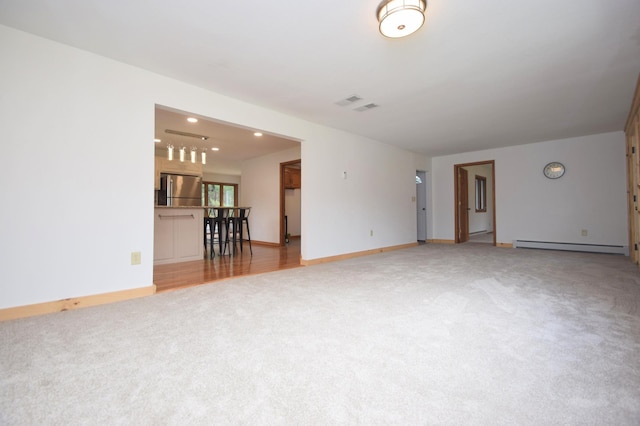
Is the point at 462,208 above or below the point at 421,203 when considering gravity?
below

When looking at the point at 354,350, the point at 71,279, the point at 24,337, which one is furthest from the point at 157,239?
the point at 354,350

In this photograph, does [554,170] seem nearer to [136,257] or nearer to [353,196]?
[353,196]

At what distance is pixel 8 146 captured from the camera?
7.22 ft

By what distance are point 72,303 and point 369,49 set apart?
3450mm

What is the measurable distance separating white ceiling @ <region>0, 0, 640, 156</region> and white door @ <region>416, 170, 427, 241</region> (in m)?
3.58

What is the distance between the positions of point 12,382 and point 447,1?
10.9ft

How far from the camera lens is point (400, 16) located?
6.25ft

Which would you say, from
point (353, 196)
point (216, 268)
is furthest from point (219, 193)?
point (216, 268)

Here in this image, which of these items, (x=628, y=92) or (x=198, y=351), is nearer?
(x=198, y=351)

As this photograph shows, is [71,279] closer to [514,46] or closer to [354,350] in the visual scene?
[354,350]

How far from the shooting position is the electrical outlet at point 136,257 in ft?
9.05

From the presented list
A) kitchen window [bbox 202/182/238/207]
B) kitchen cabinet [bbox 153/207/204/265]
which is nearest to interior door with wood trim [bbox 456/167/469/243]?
kitchen cabinet [bbox 153/207/204/265]

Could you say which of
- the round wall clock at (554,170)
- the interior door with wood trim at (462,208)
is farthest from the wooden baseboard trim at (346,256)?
the round wall clock at (554,170)

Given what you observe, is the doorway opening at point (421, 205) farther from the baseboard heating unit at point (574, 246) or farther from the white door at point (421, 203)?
the baseboard heating unit at point (574, 246)
